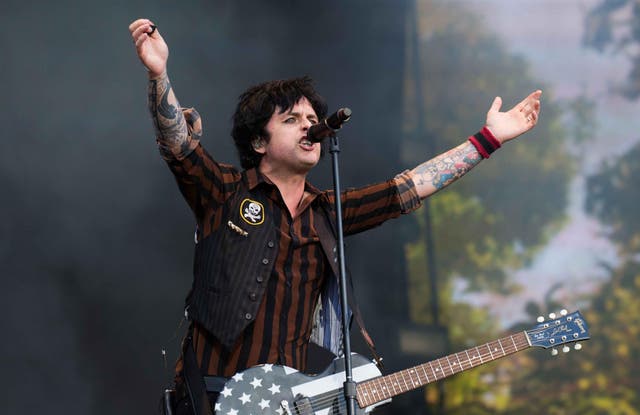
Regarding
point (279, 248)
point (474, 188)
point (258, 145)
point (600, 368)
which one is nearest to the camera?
point (279, 248)

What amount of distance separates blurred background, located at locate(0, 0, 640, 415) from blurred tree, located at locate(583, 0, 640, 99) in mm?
12

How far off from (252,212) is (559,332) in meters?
1.10

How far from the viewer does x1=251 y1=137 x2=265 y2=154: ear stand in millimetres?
3117

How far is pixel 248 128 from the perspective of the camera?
3127 millimetres

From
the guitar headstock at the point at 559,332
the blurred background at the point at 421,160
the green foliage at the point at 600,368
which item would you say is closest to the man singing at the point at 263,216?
the guitar headstock at the point at 559,332

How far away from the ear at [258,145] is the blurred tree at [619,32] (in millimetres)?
2950

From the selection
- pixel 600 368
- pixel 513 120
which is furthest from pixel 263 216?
pixel 600 368

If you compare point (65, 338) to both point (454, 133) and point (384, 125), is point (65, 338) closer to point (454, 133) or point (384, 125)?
point (384, 125)

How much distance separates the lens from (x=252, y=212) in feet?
9.21

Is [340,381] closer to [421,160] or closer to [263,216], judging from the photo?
[263,216]

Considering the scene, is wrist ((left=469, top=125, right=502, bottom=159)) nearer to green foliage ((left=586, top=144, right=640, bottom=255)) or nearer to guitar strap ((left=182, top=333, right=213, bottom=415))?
guitar strap ((left=182, top=333, right=213, bottom=415))

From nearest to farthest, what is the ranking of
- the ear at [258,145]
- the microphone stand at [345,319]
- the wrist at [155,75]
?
the microphone stand at [345,319] < the wrist at [155,75] < the ear at [258,145]

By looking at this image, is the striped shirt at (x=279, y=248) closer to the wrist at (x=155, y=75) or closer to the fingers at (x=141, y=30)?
the wrist at (x=155, y=75)

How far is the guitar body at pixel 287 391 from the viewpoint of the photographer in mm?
2500
